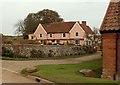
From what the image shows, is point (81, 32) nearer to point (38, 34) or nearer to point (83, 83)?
point (38, 34)

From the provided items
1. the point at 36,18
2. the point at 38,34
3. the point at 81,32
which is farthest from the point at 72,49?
the point at 36,18

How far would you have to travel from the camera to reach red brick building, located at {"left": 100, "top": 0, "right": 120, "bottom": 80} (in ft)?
50.3

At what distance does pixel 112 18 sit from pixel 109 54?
205cm

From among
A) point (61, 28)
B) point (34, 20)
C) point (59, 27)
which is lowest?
point (61, 28)

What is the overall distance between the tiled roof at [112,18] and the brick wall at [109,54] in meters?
0.39

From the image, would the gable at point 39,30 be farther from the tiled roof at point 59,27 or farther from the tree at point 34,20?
the tree at point 34,20

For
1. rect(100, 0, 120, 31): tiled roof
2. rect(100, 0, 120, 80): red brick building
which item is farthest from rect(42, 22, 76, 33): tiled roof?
rect(100, 0, 120, 80): red brick building

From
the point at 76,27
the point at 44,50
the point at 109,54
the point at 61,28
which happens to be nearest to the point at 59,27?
the point at 61,28

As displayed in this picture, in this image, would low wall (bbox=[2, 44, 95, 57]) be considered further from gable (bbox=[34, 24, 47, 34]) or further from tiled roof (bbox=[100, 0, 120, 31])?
gable (bbox=[34, 24, 47, 34])

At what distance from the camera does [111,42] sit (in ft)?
51.4

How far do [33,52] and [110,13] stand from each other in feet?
80.7

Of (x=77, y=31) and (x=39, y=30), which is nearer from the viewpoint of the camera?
(x=77, y=31)

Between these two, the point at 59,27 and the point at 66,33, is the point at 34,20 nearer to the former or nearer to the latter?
the point at 59,27

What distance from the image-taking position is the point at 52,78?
1494cm
